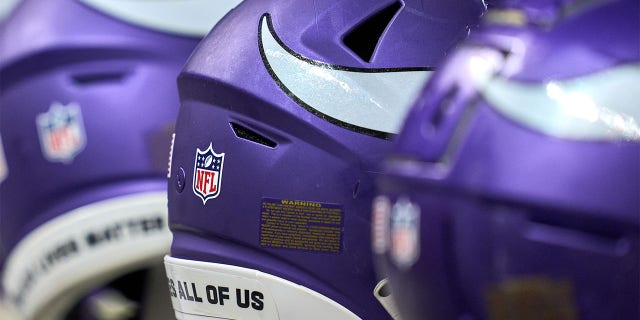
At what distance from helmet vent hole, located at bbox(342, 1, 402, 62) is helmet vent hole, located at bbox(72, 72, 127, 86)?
0.91 metres

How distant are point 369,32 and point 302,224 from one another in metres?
0.27

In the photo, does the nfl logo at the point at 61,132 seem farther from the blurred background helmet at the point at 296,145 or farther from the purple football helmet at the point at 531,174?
the purple football helmet at the point at 531,174

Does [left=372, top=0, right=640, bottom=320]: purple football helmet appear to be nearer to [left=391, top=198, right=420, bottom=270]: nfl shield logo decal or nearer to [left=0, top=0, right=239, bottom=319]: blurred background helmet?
[left=391, top=198, right=420, bottom=270]: nfl shield logo decal

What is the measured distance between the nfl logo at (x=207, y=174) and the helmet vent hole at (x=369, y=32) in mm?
226

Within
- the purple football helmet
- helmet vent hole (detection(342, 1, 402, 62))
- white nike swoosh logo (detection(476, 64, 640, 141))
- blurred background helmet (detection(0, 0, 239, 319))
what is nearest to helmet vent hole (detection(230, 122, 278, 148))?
helmet vent hole (detection(342, 1, 402, 62))

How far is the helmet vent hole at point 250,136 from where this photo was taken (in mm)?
1538

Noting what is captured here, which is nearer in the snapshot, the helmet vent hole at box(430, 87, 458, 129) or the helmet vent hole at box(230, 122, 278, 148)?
the helmet vent hole at box(430, 87, 458, 129)

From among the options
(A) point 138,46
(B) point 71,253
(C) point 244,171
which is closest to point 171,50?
(A) point 138,46

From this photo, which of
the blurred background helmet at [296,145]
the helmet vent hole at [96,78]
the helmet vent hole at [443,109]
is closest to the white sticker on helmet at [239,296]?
the blurred background helmet at [296,145]

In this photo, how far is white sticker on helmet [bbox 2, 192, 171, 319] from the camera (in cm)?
231

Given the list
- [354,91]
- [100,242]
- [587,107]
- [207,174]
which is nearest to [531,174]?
[587,107]

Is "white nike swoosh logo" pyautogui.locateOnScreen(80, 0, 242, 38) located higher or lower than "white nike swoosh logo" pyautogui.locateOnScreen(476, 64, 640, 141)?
higher

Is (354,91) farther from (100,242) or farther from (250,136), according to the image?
(100,242)

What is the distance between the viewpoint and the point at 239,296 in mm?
1587
